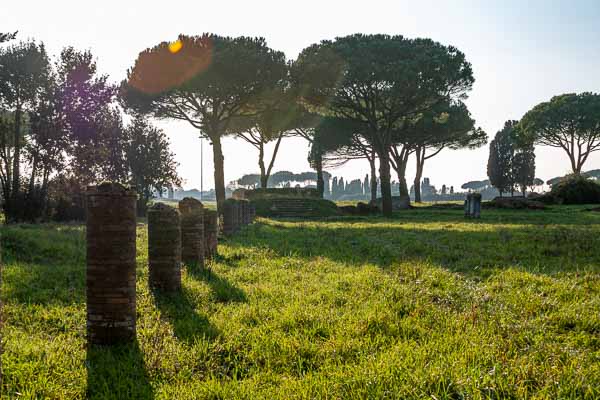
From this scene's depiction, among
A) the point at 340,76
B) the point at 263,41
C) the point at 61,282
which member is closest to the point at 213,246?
the point at 61,282

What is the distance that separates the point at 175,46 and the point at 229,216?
17.0 m

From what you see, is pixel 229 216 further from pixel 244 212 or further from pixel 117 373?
pixel 117 373

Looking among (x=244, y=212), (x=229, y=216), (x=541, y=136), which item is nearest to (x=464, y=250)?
(x=229, y=216)

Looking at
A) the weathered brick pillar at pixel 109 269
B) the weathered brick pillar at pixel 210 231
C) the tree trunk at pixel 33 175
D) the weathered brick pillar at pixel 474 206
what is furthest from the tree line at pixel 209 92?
the weathered brick pillar at pixel 109 269

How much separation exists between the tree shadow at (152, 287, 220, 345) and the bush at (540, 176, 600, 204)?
35847mm

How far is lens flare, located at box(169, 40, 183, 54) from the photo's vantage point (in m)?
27.9

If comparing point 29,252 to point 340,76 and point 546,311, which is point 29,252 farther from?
point 340,76

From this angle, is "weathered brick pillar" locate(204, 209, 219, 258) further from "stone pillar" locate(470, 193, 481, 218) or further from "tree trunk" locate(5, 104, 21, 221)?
"stone pillar" locate(470, 193, 481, 218)

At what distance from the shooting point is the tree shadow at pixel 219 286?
5.74 metres

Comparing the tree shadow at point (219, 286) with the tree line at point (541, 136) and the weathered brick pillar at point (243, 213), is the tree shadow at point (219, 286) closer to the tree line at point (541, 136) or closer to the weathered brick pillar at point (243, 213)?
the weathered brick pillar at point (243, 213)

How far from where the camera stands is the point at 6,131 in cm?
2002

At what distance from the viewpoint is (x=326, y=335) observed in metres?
4.28

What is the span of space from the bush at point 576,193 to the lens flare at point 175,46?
94.2ft

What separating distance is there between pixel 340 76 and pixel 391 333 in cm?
2492
